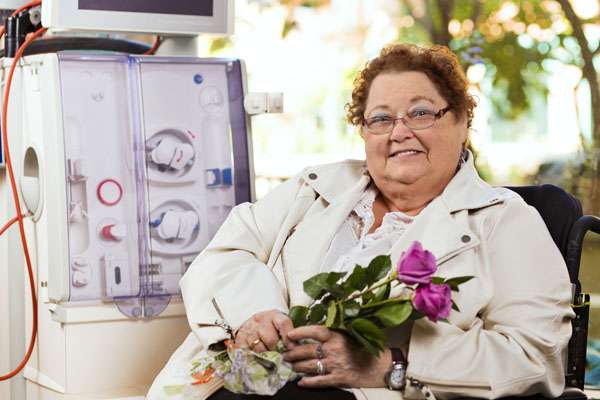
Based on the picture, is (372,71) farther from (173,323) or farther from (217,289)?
(173,323)

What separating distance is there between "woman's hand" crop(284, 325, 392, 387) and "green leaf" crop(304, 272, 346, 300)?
85 millimetres

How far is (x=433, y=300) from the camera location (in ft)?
6.31

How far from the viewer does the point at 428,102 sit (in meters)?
2.40

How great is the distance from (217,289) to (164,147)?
516mm

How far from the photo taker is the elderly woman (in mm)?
2090

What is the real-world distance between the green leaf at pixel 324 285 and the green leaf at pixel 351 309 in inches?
1.0

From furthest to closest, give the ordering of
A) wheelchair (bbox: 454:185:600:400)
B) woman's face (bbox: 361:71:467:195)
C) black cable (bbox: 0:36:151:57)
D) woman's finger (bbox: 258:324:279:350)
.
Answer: black cable (bbox: 0:36:151:57), woman's face (bbox: 361:71:467:195), wheelchair (bbox: 454:185:600:400), woman's finger (bbox: 258:324:279:350)

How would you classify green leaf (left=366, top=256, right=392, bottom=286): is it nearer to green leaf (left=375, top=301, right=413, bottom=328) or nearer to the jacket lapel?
green leaf (left=375, top=301, right=413, bottom=328)

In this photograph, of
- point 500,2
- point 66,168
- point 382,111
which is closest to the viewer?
point 382,111

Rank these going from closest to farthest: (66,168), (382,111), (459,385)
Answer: (459,385) < (382,111) < (66,168)

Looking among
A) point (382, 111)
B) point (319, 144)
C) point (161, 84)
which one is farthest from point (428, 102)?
point (319, 144)

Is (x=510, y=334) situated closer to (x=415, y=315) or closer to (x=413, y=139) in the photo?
(x=415, y=315)

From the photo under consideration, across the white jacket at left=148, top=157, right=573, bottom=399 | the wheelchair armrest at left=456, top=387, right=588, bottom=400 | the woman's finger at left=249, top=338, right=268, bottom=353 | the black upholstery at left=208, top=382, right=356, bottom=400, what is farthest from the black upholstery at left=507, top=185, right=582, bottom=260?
the woman's finger at left=249, top=338, right=268, bottom=353

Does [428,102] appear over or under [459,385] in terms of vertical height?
over
